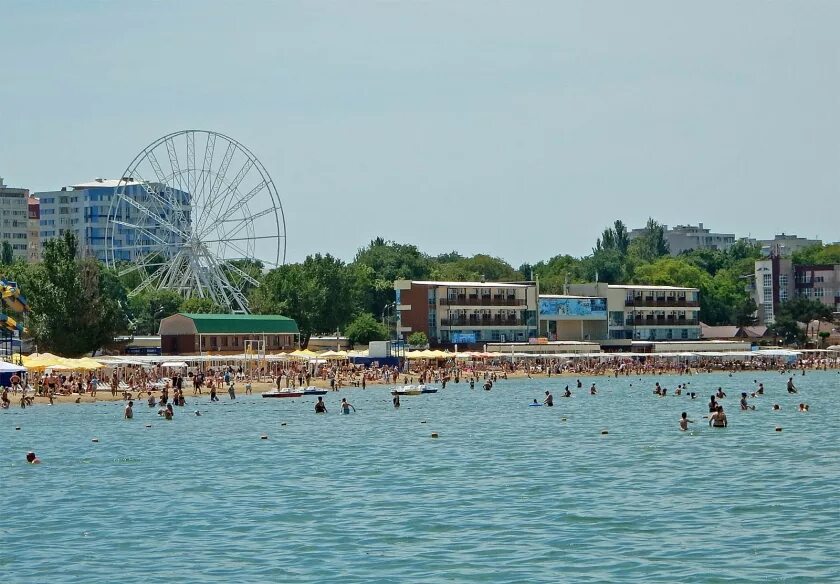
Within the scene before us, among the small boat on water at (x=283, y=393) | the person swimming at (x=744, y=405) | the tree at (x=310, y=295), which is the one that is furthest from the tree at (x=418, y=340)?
the person swimming at (x=744, y=405)

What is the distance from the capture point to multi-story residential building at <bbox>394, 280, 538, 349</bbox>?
152m

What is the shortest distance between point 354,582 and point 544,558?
4.65 m

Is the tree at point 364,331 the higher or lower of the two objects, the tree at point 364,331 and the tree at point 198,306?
the lower

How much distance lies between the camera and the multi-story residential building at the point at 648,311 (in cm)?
16388

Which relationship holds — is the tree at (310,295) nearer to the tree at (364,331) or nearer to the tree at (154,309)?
the tree at (364,331)

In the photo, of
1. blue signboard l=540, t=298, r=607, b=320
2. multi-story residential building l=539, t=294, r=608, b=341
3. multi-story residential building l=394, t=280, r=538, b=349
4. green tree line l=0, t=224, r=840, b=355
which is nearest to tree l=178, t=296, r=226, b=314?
green tree line l=0, t=224, r=840, b=355

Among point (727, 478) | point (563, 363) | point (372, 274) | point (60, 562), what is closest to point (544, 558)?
point (60, 562)

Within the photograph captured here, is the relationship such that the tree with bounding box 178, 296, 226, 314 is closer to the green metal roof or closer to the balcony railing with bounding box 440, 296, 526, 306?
the green metal roof

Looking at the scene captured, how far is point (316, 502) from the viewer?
39.3 meters

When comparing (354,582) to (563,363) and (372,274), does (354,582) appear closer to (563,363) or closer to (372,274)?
(563,363)

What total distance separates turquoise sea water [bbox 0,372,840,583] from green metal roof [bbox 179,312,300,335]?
51.0 meters

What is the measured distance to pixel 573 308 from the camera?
526 feet

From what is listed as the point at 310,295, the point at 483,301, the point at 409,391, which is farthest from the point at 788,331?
the point at 409,391

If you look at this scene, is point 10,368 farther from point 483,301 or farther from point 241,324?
point 483,301
